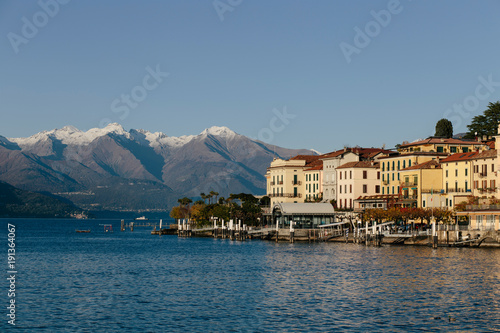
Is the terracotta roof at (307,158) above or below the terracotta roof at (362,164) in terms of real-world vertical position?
above

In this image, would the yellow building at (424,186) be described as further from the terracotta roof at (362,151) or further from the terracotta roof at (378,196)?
the terracotta roof at (362,151)

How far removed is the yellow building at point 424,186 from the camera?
12950cm

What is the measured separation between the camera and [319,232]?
447 feet

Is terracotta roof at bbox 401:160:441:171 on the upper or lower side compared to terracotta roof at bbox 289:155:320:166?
lower

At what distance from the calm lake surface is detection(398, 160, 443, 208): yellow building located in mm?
31449

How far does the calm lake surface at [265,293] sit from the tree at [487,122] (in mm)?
73585

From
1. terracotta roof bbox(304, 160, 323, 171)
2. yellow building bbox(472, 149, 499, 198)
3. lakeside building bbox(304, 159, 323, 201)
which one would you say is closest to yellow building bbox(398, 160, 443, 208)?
yellow building bbox(472, 149, 499, 198)

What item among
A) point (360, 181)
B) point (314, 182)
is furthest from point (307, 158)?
point (360, 181)

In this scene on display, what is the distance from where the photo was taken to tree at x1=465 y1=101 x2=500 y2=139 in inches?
6491

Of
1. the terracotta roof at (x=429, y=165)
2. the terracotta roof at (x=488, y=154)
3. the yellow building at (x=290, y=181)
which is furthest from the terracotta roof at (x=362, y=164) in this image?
the terracotta roof at (x=488, y=154)

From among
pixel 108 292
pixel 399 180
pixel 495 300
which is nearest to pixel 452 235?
pixel 399 180

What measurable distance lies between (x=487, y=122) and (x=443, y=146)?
31167 mm

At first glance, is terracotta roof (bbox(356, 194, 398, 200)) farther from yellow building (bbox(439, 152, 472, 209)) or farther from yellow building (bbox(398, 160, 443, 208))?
yellow building (bbox(439, 152, 472, 209))

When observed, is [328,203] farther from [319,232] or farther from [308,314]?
[308,314]
